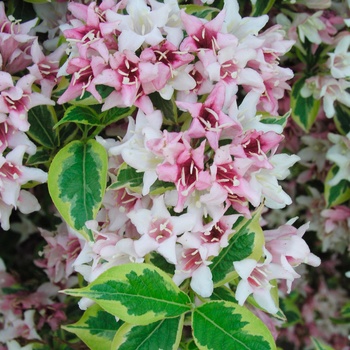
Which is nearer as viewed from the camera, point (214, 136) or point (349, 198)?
point (214, 136)

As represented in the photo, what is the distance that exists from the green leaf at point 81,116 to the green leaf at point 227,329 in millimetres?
367

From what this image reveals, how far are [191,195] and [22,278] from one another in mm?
911

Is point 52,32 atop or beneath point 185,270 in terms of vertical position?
atop

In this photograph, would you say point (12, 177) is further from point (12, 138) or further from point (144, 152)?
point (144, 152)

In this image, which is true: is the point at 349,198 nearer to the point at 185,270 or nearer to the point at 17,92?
the point at 185,270

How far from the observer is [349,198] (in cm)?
162

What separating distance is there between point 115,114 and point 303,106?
0.60 meters

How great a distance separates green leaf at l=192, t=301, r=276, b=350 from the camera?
97 centimetres

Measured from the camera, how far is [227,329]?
98 centimetres

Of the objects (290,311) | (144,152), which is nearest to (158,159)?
(144,152)

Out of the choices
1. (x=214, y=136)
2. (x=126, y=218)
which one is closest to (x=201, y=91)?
(x=214, y=136)

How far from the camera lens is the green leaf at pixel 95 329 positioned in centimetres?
116

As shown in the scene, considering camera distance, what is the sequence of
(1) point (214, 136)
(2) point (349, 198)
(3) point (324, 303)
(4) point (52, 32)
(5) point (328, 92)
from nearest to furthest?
(1) point (214, 136), (4) point (52, 32), (5) point (328, 92), (2) point (349, 198), (3) point (324, 303)

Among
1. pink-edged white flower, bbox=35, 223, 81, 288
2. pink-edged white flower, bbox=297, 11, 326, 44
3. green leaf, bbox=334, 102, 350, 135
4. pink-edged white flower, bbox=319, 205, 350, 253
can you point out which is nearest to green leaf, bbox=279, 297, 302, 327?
pink-edged white flower, bbox=319, 205, 350, 253
